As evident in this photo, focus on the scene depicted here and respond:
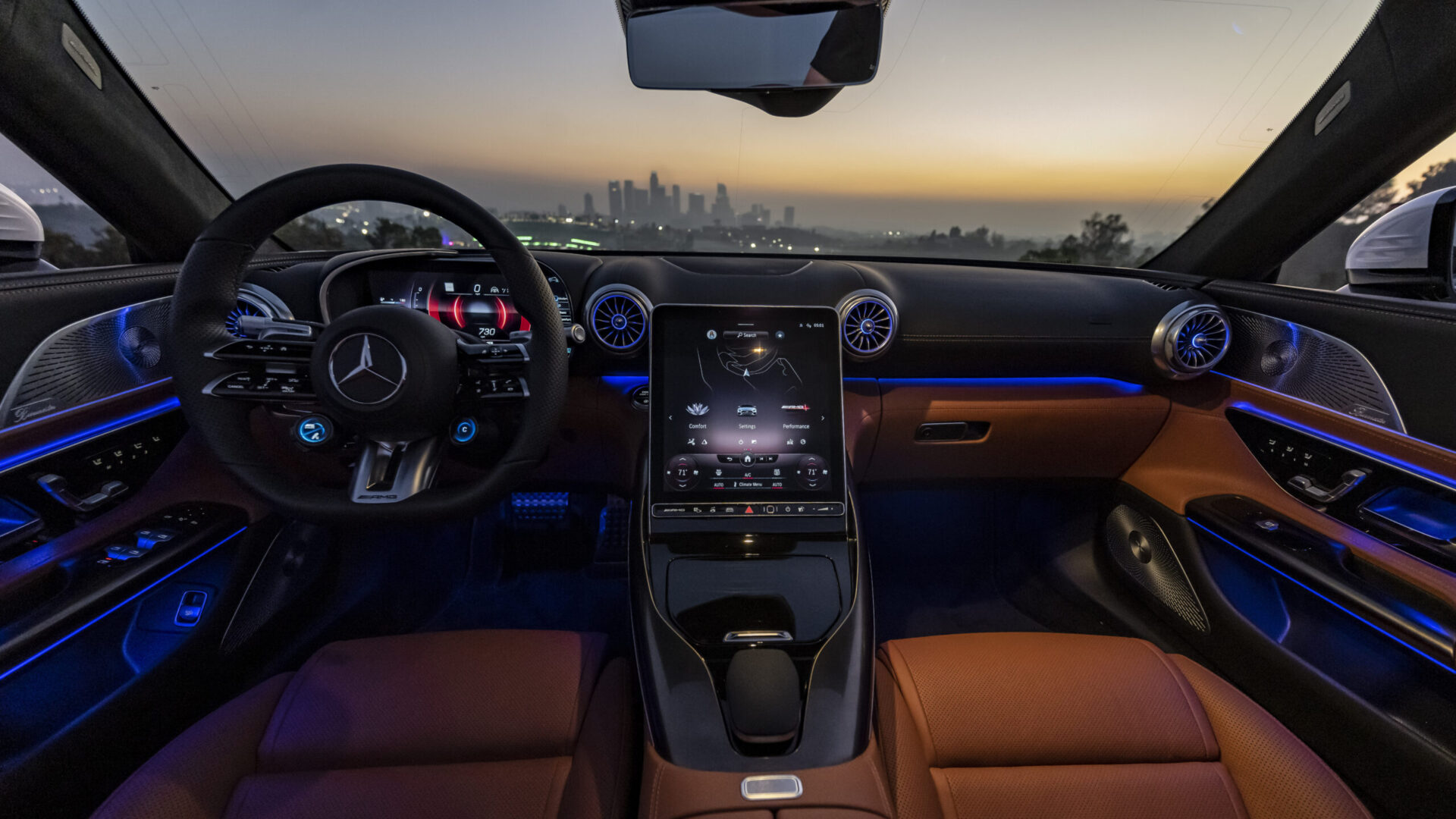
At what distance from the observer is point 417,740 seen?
1279 millimetres

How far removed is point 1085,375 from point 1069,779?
1704 millimetres

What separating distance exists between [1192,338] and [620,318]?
2075mm

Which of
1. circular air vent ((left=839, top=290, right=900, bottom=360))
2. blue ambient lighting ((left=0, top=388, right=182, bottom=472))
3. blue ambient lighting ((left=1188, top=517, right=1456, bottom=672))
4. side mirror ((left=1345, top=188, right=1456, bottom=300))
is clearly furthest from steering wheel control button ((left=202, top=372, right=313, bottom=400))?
side mirror ((left=1345, top=188, right=1456, bottom=300))

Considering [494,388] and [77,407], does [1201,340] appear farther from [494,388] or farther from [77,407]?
[77,407]

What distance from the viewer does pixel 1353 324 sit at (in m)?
1.85

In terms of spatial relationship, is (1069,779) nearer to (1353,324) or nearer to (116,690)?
(1353,324)

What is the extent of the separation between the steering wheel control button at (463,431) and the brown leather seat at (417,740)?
0.51 metres

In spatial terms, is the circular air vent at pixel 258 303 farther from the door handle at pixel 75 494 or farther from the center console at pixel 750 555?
the center console at pixel 750 555

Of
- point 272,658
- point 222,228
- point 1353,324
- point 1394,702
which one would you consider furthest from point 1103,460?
point 272,658

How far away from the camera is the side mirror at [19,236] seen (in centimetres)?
165

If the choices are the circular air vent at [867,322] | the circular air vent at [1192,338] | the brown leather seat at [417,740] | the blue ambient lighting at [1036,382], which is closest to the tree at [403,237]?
the brown leather seat at [417,740]

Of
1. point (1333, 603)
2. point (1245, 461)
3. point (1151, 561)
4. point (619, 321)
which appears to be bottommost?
point (1151, 561)

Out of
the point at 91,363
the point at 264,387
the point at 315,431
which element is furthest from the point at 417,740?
the point at 91,363

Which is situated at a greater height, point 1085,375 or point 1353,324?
point 1353,324
